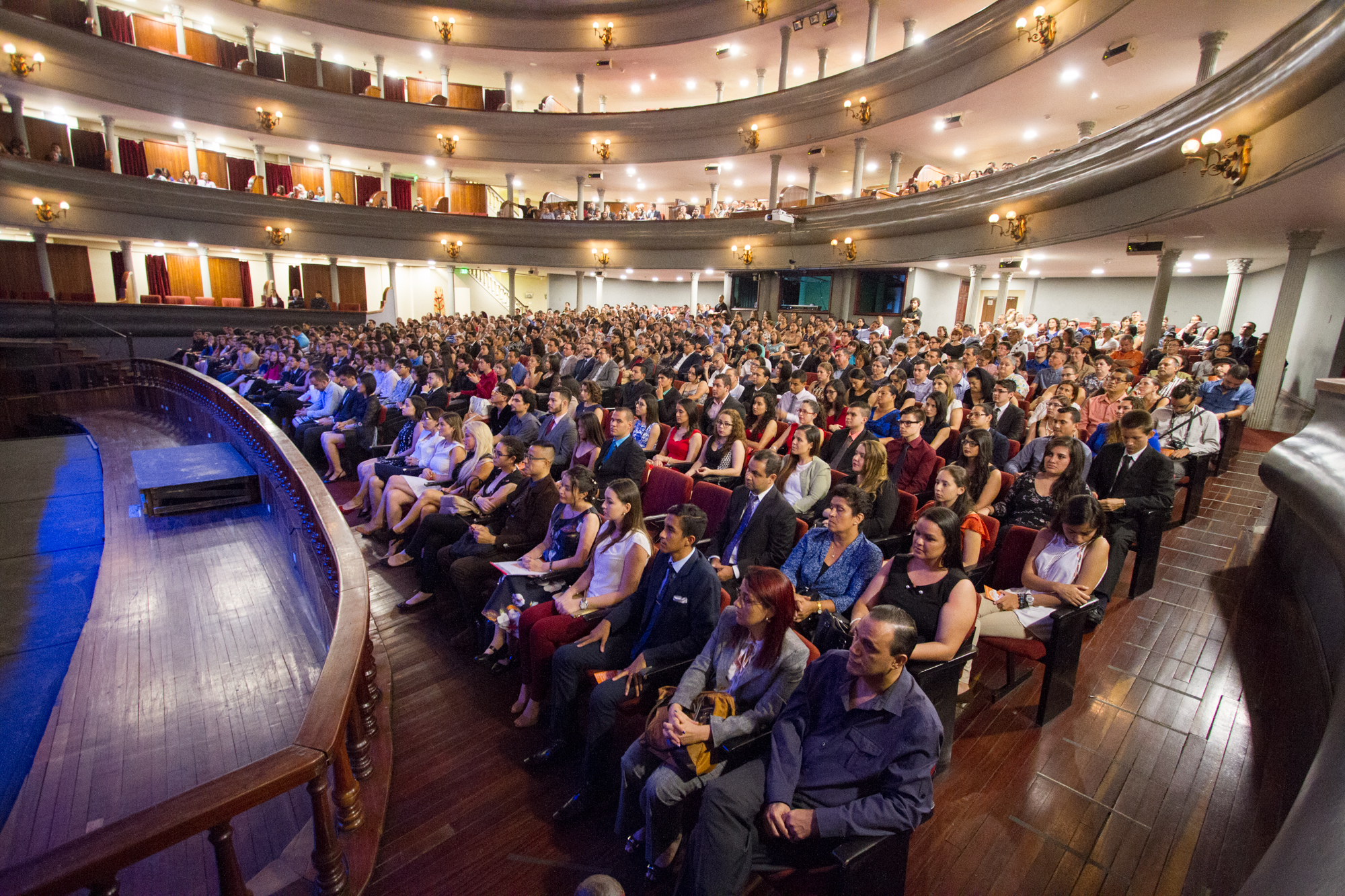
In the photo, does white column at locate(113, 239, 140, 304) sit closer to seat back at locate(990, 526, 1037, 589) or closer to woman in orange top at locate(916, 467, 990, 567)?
woman in orange top at locate(916, 467, 990, 567)

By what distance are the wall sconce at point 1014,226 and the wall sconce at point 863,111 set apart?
3870mm

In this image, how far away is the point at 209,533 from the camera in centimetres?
573

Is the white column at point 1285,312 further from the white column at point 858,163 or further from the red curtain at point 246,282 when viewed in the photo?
the red curtain at point 246,282

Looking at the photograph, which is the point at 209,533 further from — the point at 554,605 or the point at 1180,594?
the point at 1180,594

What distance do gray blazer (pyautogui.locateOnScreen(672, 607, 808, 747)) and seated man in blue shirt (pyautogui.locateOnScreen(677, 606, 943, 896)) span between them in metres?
0.14

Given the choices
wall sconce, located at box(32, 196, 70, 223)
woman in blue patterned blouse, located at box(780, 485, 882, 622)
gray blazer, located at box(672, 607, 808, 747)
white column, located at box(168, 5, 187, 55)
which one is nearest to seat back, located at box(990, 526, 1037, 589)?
woman in blue patterned blouse, located at box(780, 485, 882, 622)

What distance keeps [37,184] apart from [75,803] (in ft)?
56.6

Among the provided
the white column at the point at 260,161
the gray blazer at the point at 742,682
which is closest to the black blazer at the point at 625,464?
the gray blazer at the point at 742,682

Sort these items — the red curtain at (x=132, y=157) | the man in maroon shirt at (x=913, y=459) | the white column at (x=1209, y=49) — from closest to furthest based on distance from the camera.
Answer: the man in maroon shirt at (x=913, y=459), the white column at (x=1209, y=49), the red curtain at (x=132, y=157)

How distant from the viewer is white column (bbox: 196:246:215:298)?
17938mm

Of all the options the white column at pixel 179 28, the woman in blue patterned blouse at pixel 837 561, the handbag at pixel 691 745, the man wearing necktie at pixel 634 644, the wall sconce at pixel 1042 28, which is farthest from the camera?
the white column at pixel 179 28

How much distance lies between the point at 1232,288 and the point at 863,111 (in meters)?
7.84

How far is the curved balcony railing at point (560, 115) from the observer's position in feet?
36.6

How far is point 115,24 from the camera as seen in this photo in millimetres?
16438
